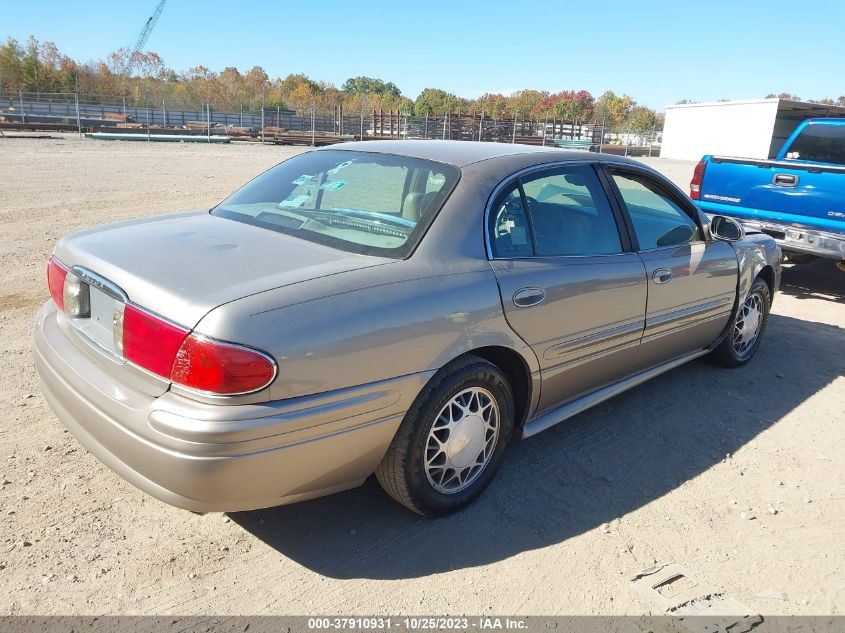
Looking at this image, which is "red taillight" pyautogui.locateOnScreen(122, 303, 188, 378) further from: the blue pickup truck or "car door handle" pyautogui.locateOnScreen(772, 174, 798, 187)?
"car door handle" pyautogui.locateOnScreen(772, 174, 798, 187)

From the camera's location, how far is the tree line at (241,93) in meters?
60.8

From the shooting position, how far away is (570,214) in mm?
3662

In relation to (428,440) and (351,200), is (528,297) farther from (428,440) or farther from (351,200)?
(351,200)

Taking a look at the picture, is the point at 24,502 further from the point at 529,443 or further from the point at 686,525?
the point at 686,525

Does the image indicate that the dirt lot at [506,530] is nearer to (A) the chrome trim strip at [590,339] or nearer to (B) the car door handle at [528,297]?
(A) the chrome trim strip at [590,339]

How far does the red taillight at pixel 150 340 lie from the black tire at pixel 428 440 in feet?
3.11

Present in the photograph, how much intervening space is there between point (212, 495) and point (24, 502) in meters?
1.23

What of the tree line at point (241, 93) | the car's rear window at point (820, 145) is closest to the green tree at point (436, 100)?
the tree line at point (241, 93)

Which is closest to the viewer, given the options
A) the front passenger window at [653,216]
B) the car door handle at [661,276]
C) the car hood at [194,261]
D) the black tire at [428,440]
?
the car hood at [194,261]

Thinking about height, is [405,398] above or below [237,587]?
above

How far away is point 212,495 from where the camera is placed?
7.57 ft

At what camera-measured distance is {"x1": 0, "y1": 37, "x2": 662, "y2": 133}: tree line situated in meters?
60.8

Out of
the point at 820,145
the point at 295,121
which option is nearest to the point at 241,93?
the point at 295,121

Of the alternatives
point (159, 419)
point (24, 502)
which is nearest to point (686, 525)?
point (159, 419)
